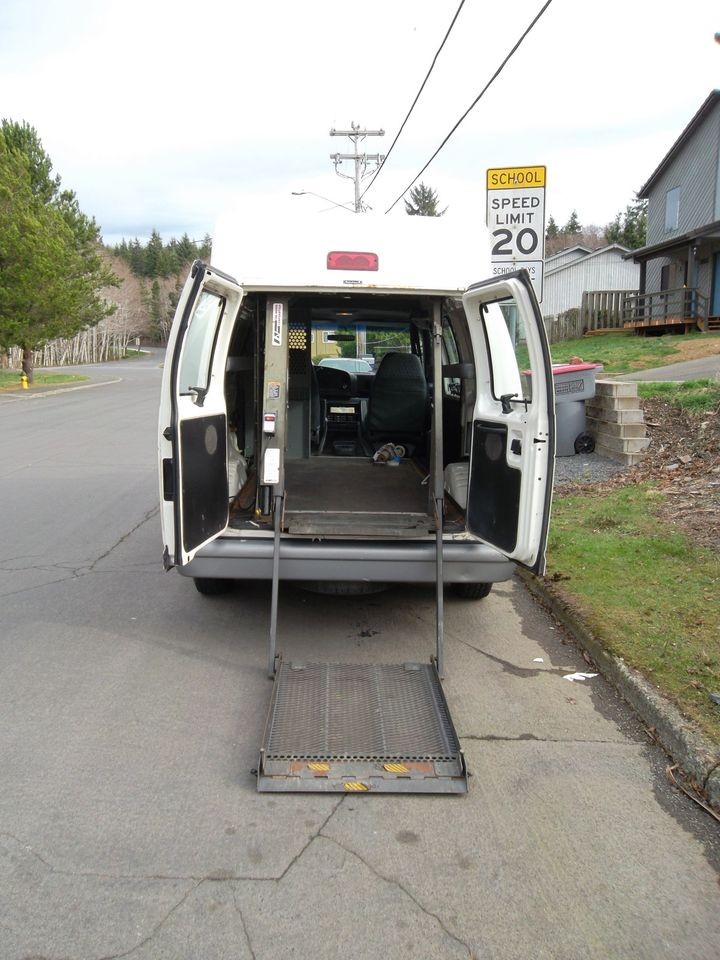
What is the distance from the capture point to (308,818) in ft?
10.8

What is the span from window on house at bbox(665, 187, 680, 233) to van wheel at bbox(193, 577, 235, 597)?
1149 inches

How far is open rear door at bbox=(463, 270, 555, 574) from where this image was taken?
4293 mm

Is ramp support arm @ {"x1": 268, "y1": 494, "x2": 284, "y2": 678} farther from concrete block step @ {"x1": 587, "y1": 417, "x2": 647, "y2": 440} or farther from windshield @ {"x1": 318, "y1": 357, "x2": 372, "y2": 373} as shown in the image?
concrete block step @ {"x1": 587, "y1": 417, "x2": 647, "y2": 440}

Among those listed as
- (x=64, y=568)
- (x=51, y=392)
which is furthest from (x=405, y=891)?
(x=51, y=392)

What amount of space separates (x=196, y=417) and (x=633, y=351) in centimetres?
1796

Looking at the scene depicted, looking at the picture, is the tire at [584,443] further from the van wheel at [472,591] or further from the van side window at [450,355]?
the van wheel at [472,591]

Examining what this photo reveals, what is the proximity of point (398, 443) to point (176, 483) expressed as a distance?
12.4 ft

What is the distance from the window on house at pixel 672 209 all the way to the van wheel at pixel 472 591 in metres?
28.4

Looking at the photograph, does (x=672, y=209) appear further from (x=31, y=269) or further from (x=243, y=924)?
(x=243, y=924)

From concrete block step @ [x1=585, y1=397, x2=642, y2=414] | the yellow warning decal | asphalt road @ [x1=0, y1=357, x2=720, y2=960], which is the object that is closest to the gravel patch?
concrete block step @ [x1=585, y1=397, x2=642, y2=414]

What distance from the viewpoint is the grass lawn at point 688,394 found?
1041 centimetres

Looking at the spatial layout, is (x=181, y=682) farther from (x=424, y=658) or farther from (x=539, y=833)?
(x=539, y=833)

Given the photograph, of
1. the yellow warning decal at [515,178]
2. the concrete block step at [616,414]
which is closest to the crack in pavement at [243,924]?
the yellow warning decal at [515,178]

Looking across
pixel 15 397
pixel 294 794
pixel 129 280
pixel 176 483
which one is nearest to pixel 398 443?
pixel 176 483
